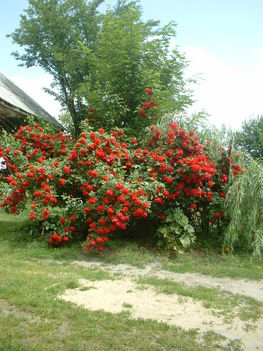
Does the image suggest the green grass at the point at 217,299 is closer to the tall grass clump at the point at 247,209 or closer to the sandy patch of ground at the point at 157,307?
the sandy patch of ground at the point at 157,307

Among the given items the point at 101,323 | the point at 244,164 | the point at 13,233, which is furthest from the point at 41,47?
the point at 101,323

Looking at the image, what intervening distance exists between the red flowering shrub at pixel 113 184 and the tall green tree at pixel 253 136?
17.3 metres

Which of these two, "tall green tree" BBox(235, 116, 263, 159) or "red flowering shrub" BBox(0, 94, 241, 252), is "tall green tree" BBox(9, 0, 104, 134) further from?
"tall green tree" BBox(235, 116, 263, 159)

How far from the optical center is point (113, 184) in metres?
6.46

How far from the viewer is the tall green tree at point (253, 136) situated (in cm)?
2384

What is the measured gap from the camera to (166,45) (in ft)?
32.8

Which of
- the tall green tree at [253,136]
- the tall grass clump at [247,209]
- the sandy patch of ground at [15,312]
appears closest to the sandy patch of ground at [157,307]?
the sandy patch of ground at [15,312]

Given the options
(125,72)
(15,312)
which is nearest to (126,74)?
Result: (125,72)

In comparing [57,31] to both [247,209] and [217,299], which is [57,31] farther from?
[217,299]

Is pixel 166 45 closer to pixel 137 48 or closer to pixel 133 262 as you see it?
pixel 137 48

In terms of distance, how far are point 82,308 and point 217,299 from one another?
1.83 m

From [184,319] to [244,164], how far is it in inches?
181

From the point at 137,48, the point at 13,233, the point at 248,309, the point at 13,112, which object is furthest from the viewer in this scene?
the point at 13,112

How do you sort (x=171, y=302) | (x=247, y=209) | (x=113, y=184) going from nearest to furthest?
(x=171, y=302) < (x=113, y=184) < (x=247, y=209)
